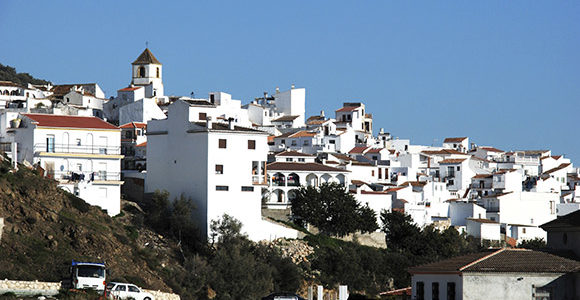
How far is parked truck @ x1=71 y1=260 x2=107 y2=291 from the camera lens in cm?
3903

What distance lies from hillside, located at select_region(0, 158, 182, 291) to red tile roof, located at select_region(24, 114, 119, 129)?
7110mm

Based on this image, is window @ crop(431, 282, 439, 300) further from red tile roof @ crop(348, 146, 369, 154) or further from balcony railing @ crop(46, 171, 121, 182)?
red tile roof @ crop(348, 146, 369, 154)

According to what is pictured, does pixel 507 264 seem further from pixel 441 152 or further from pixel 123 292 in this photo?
pixel 441 152

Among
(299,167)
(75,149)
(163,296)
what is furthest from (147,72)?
(163,296)

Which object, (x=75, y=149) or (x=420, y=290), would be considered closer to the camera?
(x=420, y=290)

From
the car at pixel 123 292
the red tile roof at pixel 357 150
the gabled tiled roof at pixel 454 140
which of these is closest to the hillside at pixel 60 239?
the car at pixel 123 292

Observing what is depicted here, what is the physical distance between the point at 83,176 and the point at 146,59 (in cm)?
3785

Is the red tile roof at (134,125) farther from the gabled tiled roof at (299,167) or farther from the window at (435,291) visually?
the window at (435,291)

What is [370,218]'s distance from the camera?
243ft

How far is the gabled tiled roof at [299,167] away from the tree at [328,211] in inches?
126

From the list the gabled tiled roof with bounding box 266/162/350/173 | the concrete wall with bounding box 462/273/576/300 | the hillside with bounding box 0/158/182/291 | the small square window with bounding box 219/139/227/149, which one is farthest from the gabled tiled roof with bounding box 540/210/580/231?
the gabled tiled roof with bounding box 266/162/350/173

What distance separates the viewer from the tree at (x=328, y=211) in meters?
71.8

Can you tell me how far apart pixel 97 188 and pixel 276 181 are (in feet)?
55.3

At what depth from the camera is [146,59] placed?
98125 millimetres
